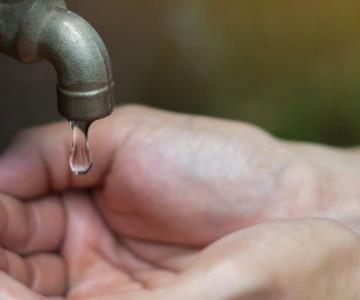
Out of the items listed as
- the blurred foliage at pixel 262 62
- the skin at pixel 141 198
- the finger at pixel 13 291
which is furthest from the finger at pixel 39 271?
the blurred foliage at pixel 262 62

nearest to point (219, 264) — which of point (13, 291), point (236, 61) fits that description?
point (13, 291)

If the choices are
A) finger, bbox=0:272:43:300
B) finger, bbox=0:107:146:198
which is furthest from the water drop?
finger, bbox=0:272:43:300

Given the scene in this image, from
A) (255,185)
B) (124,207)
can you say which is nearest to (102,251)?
(124,207)

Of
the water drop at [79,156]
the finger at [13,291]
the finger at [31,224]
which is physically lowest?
the finger at [31,224]

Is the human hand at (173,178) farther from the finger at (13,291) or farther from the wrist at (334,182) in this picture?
the finger at (13,291)

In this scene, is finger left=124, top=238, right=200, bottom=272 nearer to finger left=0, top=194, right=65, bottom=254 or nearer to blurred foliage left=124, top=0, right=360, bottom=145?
finger left=0, top=194, right=65, bottom=254
